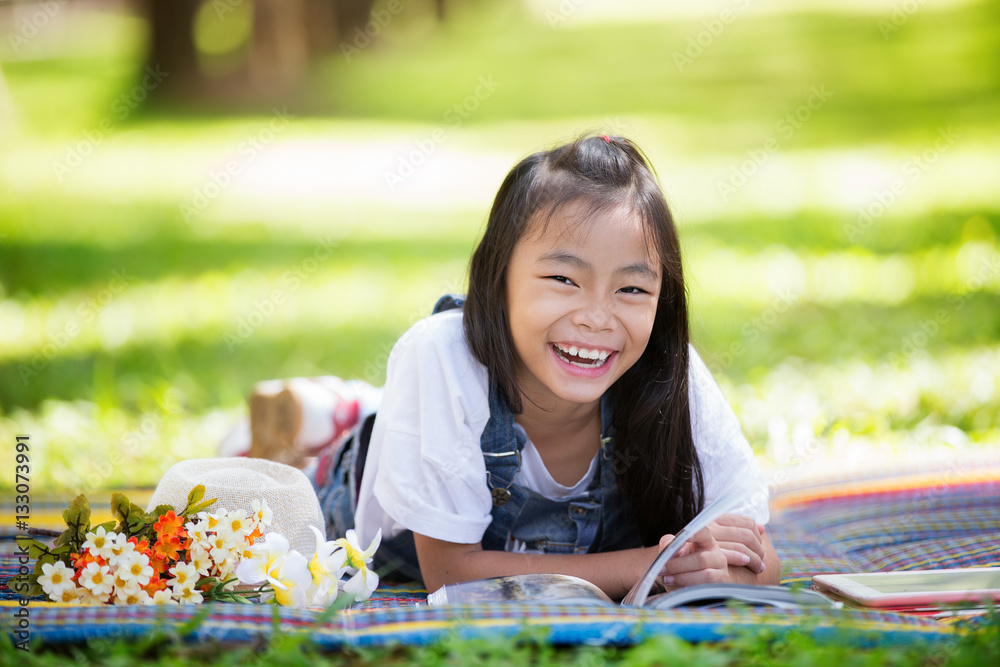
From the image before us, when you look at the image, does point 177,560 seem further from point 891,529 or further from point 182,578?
point 891,529

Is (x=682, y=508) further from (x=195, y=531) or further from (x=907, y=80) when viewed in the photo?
(x=907, y=80)

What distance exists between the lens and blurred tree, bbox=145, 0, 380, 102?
12570mm

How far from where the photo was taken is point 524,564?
2.49m

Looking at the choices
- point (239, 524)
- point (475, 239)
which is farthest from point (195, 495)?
point (475, 239)

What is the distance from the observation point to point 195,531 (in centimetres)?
210

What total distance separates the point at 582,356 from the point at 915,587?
93 centimetres

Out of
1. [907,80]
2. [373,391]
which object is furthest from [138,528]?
[907,80]

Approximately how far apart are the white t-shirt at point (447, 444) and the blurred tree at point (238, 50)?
10.7 meters

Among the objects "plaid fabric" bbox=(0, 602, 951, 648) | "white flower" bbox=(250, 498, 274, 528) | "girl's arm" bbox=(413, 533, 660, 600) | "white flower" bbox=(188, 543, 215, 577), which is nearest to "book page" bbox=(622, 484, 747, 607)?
"plaid fabric" bbox=(0, 602, 951, 648)

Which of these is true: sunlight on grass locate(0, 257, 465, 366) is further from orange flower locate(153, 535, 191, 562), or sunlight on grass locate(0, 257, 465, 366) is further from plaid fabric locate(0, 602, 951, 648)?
plaid fabric locate(0, 602, 951, 648)

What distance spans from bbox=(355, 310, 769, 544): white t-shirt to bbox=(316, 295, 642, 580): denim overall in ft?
0.14

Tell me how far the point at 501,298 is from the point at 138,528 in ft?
3.45

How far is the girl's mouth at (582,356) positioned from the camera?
97.0 inches

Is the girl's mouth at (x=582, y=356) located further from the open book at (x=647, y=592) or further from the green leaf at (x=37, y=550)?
the green leaf at (x=37, y=550)
